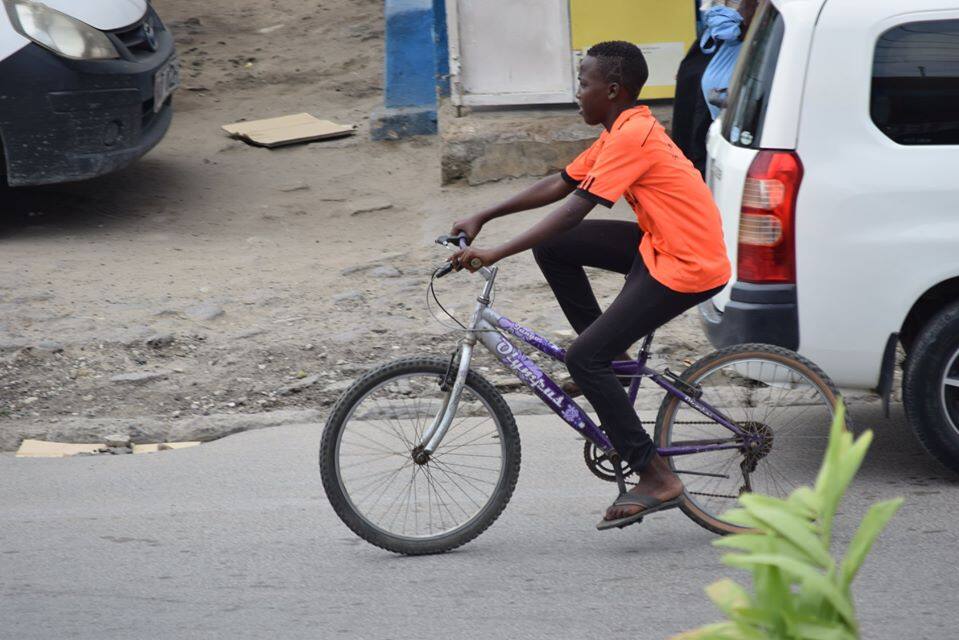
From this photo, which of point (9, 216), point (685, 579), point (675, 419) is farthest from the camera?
point (9, 216)

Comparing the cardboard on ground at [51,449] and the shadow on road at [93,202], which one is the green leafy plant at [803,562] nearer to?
the cardboard on ground at [51,449]

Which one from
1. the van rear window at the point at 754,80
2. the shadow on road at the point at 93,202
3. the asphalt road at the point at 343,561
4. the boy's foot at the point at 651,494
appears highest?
the van rear window at the point at 754,80

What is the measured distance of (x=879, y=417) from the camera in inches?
210

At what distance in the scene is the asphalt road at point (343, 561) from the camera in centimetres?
365

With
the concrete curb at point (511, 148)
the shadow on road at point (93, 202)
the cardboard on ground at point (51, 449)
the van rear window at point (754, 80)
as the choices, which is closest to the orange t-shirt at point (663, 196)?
the van rear window at point (754, 80)

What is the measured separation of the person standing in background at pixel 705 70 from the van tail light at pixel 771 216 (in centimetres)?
271

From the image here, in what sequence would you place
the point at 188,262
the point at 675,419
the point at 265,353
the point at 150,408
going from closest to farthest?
1. the point at 675,419
2. the point at 150,408
3. the point at 265,353
4. the point at 188,262

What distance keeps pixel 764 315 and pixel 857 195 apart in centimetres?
53

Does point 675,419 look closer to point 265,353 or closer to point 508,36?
point 265,353

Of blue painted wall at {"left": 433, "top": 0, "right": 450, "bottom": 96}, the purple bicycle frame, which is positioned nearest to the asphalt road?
the purple bicycle frame

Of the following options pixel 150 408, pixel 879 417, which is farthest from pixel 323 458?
pixel 879 417

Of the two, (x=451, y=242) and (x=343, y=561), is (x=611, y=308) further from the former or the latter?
(x=343, y=561)

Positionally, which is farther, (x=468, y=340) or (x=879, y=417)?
(x=879, y=417)

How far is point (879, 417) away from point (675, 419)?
1.54 meters
